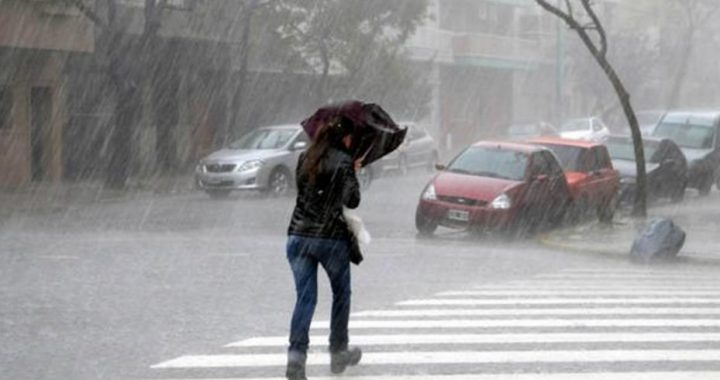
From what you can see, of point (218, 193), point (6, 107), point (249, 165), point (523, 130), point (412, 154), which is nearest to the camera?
point (249, 165)

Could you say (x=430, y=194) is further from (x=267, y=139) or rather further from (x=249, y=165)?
(x=267, y=139)

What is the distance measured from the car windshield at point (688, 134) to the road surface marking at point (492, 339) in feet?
75.7

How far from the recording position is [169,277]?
14.4m

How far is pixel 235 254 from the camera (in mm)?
17094

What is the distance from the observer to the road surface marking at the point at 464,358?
365 inches

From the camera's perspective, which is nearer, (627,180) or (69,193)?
(627,180)

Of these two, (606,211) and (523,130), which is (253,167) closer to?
(606,211)

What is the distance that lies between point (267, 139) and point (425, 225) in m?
9.84

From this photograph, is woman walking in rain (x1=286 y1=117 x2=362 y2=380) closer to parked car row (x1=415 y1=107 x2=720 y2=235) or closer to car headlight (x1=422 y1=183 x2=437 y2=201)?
parked car row (x1=415 y1=107 x2=720 y2=235)

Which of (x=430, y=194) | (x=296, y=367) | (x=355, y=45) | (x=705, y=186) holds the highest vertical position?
(x=296, y=367)

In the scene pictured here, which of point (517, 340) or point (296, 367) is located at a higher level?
point (296, 367)

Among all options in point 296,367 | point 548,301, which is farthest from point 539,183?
point 296,367

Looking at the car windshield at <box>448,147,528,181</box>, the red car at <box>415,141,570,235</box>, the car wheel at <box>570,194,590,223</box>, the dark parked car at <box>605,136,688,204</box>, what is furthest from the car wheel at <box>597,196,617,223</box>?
the dark parked car at <box>605,136,688,204</box>

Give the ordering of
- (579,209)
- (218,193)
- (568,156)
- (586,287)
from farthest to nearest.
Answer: (218,193) < (568,156) < (579,209) < (586,287)
